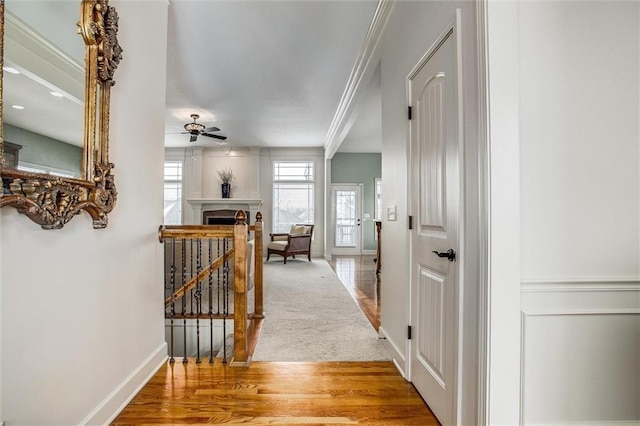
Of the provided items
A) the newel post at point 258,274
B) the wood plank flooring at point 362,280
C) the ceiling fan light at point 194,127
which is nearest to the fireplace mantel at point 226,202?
the wood plank flooring at point 362,280

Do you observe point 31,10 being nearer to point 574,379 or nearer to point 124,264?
point 124,264

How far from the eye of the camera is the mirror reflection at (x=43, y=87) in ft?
3.42

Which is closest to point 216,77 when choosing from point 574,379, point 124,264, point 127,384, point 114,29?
point 114,29

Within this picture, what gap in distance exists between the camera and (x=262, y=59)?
3.53 metres

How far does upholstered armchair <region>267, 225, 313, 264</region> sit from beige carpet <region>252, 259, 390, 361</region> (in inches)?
69.3

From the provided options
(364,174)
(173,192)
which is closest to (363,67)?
(364,174)

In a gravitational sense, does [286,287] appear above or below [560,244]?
below

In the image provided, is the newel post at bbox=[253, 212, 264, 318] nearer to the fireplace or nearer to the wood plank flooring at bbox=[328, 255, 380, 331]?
the wood plank flooring at bbox=[328, 255, 380, 331]

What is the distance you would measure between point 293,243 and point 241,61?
422cm

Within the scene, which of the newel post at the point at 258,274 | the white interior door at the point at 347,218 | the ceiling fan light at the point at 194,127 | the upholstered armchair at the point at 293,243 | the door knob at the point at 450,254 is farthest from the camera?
the white interior door at the point at 347,218

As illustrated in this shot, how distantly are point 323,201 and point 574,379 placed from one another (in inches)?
273

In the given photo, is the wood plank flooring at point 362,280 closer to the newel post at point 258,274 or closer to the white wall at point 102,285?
the newel post at point 258,274

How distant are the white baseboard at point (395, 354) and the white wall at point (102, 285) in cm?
174

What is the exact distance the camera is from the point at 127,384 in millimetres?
1766
